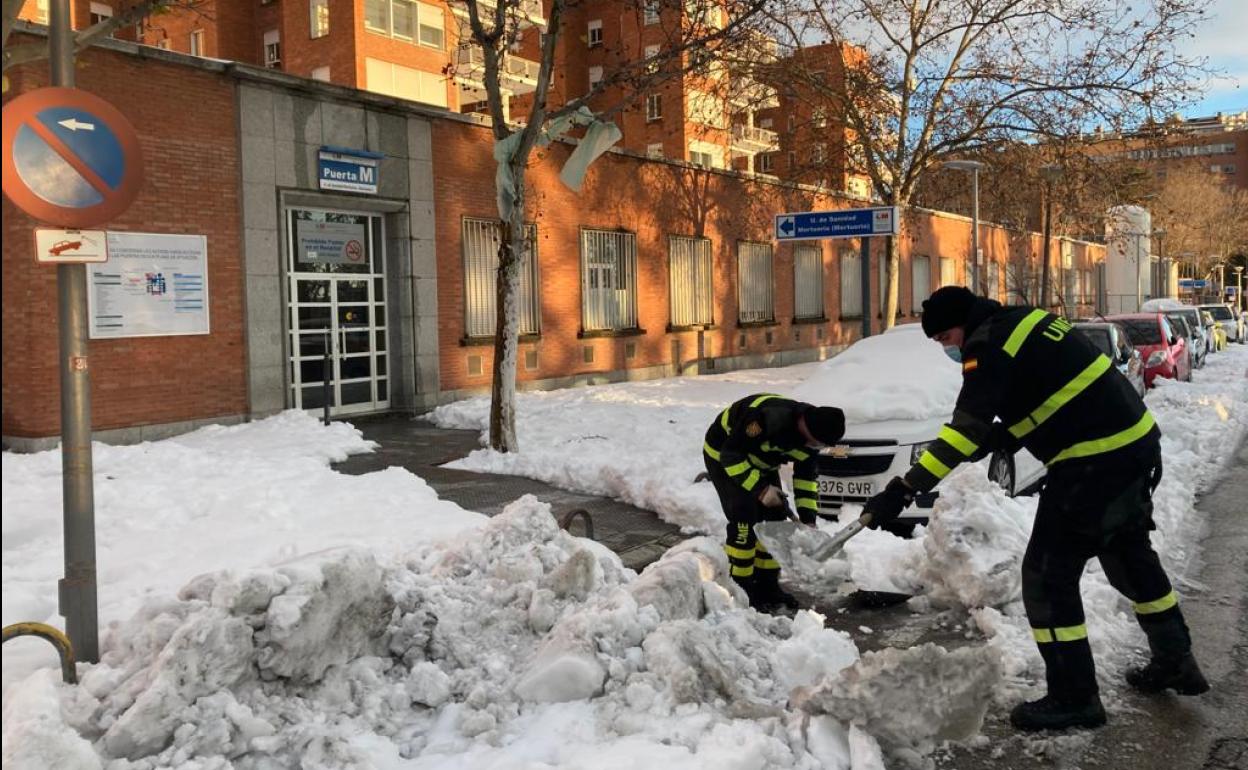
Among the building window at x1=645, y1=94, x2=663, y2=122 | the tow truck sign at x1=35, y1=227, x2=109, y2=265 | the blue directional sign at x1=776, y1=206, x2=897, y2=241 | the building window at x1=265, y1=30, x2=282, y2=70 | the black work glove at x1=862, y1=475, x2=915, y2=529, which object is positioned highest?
the building window at x1=265, y1=30, x2=282, y2=70

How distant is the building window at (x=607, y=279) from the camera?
19.2 meters

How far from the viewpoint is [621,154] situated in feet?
65.3

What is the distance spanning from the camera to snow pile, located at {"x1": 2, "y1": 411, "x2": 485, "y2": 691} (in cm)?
560

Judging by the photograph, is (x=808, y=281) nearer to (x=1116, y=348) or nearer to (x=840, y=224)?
(x=1116, y=348)

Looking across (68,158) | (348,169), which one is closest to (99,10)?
(348,169)

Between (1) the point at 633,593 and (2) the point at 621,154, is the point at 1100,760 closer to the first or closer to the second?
(1) the point at 633,593

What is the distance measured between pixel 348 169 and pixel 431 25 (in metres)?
23.4

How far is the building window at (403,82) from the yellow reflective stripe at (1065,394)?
3075 centimetres

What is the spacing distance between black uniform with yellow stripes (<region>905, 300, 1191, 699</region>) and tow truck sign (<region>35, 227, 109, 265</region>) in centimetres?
377

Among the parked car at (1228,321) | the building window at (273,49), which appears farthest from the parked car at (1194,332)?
the building window at (273,49)

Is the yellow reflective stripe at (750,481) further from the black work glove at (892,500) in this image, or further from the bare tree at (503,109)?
the bare tree at (503,109)

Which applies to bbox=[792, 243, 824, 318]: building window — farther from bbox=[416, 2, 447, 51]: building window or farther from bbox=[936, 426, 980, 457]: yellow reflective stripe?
bbox=[936, 426, 980, 457]: yellow reflective stripe

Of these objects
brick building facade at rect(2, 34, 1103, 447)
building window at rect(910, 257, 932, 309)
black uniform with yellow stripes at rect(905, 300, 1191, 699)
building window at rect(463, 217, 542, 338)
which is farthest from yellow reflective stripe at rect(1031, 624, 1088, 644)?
building window at rect(910, 257, 932, 309)

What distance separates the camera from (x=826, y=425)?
5.67 meters
